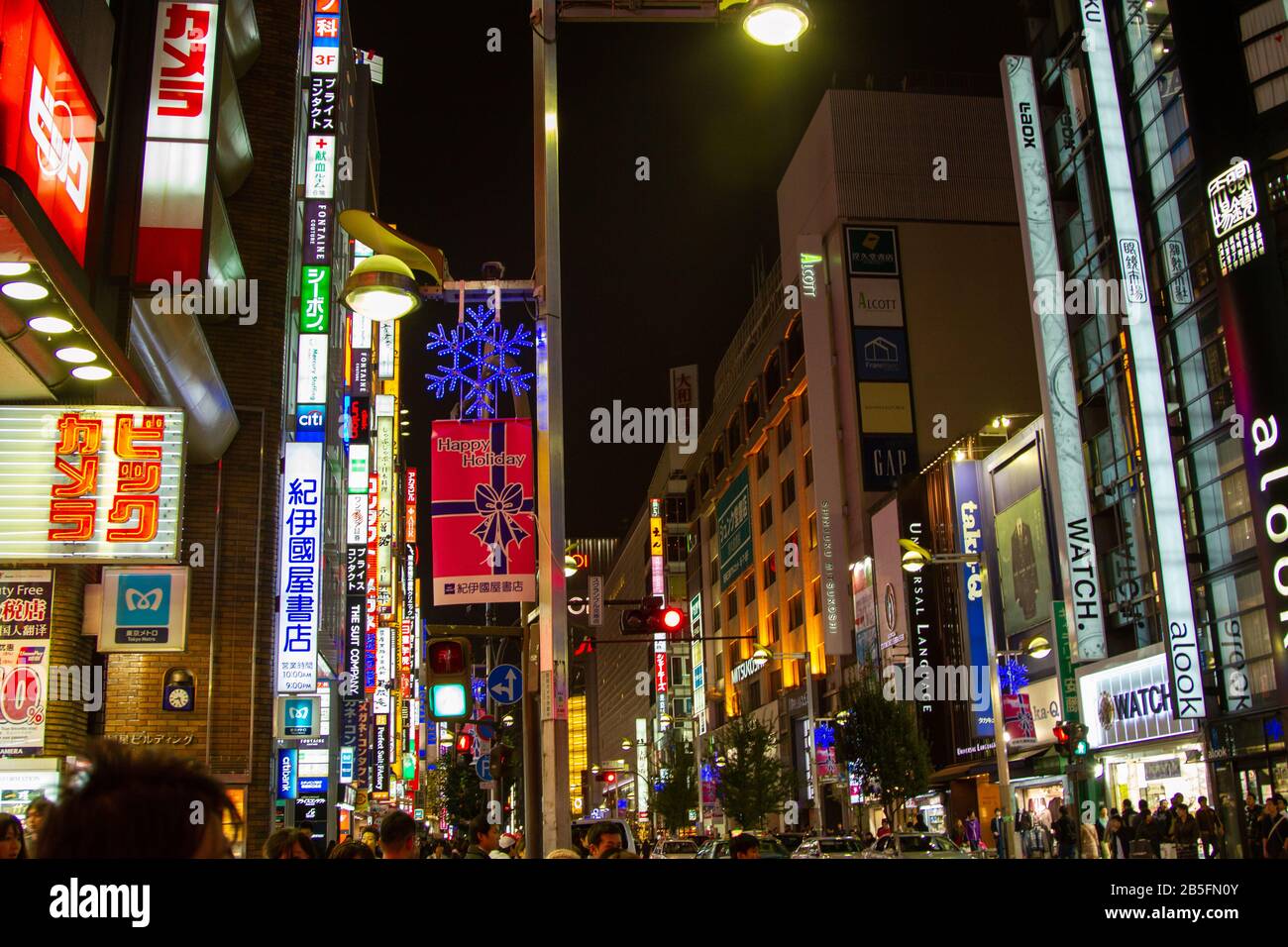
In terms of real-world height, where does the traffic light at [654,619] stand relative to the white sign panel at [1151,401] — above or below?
below

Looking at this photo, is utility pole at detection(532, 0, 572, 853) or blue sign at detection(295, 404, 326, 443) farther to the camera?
blue sign at detection(295, 404, 326, 443)

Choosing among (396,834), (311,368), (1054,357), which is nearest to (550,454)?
(396,834)

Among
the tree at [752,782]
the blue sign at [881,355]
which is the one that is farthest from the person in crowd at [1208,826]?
the blue sign at [881,355]

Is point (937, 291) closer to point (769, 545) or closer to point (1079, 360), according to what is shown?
point (769, 545)

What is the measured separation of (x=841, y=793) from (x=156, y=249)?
55784 mm

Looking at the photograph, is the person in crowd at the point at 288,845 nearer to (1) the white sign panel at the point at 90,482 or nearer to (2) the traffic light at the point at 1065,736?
(1) the white sign panel at the point at 90,482

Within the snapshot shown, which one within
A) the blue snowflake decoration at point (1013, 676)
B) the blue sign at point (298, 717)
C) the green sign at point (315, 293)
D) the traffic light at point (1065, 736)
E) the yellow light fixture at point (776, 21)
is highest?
the green sign at point (315, 293)

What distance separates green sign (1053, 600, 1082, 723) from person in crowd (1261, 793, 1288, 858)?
54.6 ft

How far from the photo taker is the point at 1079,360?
38469mm

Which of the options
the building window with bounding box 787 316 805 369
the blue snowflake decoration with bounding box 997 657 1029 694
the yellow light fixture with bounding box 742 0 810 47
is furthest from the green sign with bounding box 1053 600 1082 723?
the building window with bounding box 787 316 805 369

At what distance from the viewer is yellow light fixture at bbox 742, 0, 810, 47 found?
782 centimetres

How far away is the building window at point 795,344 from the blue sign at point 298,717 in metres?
51.1

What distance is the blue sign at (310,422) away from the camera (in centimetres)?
2689

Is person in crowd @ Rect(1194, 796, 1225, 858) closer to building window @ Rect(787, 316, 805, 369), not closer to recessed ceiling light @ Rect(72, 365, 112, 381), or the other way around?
recessed ceiling light @ Rect(72, 365, 112, 381)
